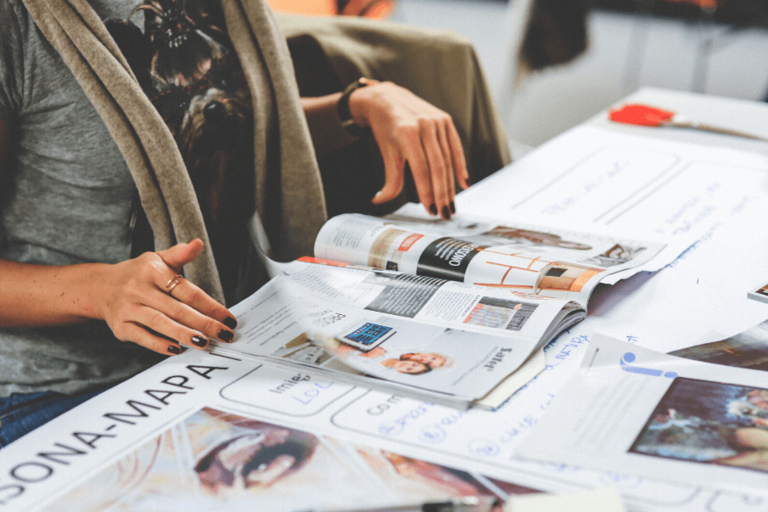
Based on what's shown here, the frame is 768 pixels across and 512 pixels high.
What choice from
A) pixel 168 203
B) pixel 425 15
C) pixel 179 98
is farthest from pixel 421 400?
pixel 425 15

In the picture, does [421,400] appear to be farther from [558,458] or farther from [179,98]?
[179,98]

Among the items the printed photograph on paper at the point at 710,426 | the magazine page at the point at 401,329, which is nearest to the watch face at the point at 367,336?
the magazine page at the point at 401,329

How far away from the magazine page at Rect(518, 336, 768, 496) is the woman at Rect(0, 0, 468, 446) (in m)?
0.30

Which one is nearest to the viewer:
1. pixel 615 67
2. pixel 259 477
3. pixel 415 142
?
pixel 259 477

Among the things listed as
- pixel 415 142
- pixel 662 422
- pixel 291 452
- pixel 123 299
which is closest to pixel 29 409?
pixel 123 299

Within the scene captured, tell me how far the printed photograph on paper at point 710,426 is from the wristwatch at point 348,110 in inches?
27.4

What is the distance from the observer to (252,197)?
3.28ft

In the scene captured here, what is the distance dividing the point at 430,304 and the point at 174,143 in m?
0.41

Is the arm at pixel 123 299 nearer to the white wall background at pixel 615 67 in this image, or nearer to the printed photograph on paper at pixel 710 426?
the printed photograph on paper at pixel 710 426

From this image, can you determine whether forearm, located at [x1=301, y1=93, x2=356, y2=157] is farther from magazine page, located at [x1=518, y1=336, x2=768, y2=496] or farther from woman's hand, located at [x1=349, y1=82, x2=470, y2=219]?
magazine page, located at [x1=518, y1=336, x2=768, y2=496]


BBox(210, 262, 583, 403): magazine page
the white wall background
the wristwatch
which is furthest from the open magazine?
the white wall background

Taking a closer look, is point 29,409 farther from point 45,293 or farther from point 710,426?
point 710,426

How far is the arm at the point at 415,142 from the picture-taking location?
2.80ft

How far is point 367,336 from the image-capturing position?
565 mm
